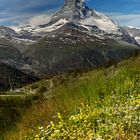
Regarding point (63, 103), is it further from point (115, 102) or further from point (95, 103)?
point (115, 102)

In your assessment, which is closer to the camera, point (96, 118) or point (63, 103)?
point (96, 118)

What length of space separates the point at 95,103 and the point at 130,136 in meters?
4.06

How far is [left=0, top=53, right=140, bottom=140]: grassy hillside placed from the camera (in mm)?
8438

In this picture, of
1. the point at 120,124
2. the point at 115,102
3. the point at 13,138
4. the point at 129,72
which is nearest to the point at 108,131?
the point at 120,124

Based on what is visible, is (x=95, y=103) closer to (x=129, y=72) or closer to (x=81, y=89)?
(x=81, y=89)

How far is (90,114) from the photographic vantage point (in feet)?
32.4

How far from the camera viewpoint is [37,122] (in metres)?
13.3

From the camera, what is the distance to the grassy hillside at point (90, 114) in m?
8.44

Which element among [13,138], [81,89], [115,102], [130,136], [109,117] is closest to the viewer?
[130,136]

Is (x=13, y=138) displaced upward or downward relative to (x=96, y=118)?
downward

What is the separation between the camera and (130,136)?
7.88 metres

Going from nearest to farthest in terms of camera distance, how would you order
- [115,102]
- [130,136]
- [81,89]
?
1. [130,136]
2. [115,102]
3. [81,89]

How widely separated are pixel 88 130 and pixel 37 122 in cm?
473

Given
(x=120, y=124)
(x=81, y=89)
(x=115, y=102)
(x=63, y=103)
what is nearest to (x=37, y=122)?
(x=63, y=103)
